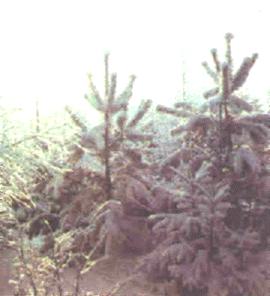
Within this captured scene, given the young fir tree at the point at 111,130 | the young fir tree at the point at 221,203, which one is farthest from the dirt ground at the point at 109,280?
the young fir tree at the point at 111,130

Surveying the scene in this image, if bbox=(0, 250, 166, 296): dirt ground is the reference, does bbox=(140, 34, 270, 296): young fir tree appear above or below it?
above

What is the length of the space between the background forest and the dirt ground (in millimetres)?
26

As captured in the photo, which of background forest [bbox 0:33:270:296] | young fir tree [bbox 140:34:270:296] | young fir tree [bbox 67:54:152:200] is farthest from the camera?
young fir tree [bbox 67:54:152:200]

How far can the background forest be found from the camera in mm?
11805

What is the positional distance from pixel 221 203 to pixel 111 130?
325cm

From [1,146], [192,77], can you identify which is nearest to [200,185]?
[1,146]

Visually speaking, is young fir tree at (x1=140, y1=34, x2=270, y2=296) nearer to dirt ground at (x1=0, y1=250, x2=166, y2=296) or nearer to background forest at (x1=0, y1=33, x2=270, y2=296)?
background forest at (x1=0, y1=33, x2=270, y2=296)

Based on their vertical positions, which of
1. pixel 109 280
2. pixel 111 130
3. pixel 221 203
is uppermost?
pixel 111 130

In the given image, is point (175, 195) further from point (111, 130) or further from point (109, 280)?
point (109, 280)

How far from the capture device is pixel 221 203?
37.9 feet

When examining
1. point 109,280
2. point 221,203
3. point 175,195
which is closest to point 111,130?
point 175,195

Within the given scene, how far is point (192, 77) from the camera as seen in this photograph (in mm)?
48562

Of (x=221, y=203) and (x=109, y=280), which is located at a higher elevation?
(x=221, y=203)

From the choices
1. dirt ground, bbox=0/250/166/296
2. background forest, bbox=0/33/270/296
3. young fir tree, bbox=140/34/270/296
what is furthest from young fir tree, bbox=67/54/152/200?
dirt ground, bbox=0/250/166/296
